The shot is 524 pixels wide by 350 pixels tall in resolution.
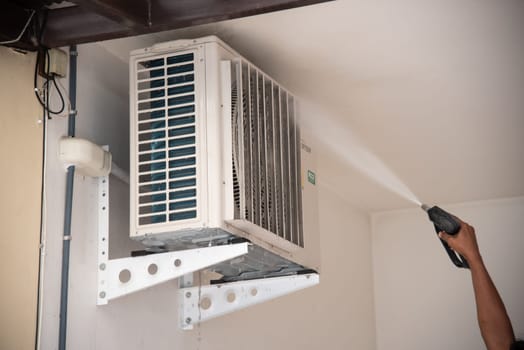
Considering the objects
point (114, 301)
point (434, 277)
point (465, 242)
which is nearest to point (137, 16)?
point (114, 301)

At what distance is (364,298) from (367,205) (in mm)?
448

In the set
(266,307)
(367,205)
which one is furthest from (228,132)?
(367,205)

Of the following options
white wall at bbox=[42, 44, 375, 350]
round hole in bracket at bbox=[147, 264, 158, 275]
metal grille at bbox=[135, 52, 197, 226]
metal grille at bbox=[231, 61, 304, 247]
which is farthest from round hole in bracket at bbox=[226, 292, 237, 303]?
metal grille at bbox=[135, 52, 197, 226]

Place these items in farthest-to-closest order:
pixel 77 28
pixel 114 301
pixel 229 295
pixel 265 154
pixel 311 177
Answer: pixel 311 177
pixel 229 295
pixel 265 154
pixel 114 301
pixel 77 28

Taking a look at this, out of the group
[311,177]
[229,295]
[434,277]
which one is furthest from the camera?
[434,277]

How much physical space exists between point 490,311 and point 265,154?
823 millimetres

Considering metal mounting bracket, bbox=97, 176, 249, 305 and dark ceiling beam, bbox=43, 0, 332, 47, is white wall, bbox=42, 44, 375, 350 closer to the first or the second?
metal mounting bracket, bbox=97, 176, 249, 305

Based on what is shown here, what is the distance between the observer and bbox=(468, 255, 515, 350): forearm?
2725 millimetres

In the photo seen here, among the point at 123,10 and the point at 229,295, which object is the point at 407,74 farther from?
the point at 123,10

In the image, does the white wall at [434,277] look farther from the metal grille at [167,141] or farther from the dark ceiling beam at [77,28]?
the dark ceiling beam at [77,28]

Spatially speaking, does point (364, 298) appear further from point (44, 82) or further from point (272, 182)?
point (44, 82)

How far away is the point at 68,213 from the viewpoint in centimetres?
240

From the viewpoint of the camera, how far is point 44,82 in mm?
2430

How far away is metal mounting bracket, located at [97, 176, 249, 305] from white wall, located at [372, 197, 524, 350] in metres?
2.18
